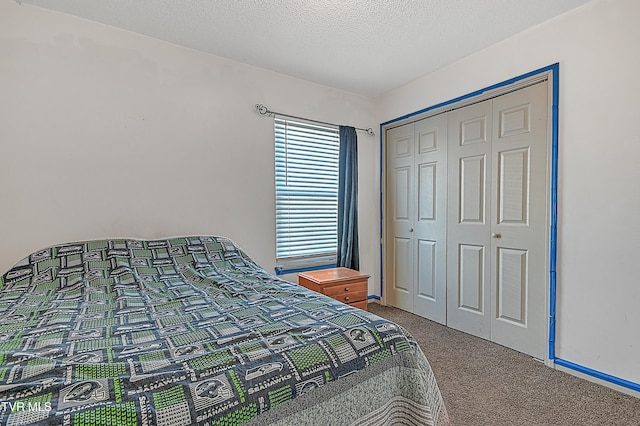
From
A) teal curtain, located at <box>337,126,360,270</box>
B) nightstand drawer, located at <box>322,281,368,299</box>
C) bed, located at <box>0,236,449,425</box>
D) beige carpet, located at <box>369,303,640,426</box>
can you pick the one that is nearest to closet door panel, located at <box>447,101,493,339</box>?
beige carpet, located at <box>369,303,640,426</box>

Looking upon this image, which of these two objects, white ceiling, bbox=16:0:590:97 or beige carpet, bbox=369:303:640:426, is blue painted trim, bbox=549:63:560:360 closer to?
beige carpet, bbox=369:303:640:426

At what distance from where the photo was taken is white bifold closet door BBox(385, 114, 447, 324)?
3.13m

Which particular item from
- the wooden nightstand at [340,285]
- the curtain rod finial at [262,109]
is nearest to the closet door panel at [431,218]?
the wooden nightstand at [340,285]

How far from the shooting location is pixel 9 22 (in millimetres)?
2076

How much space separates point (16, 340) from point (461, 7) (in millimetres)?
2857

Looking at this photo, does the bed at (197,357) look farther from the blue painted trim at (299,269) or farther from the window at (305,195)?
the window at (305,195)

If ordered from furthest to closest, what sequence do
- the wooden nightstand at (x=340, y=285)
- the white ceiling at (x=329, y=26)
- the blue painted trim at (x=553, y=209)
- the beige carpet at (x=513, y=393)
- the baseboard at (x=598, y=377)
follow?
the wooden nightstand at (x=340, y=285)
the blue painted trim at (x=553, y=209)
the white ceiling at (x=329, y=26)
the baseboard at (x=598, y=377)
the beige carpet at (x=513, y=393)

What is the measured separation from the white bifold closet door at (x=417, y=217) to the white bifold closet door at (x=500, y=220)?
11 cm

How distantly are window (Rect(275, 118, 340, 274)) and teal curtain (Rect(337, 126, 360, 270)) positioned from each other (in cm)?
7

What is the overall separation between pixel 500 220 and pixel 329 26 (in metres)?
2.03

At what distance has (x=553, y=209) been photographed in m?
2.26

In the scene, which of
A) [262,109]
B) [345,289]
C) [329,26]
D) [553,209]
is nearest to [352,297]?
[345,289]

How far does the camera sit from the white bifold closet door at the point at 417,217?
3135 millimetres

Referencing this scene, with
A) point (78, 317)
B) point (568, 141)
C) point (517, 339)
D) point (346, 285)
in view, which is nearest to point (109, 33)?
point (78, 317)
